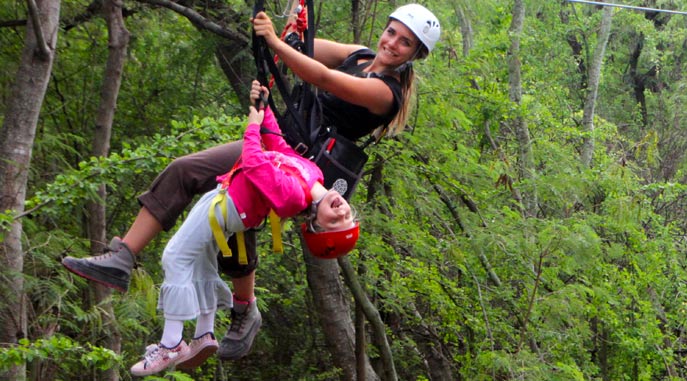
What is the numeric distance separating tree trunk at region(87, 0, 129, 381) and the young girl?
277cm

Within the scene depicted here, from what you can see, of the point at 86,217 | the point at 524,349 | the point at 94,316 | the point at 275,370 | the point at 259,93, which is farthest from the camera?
the point at 275,370

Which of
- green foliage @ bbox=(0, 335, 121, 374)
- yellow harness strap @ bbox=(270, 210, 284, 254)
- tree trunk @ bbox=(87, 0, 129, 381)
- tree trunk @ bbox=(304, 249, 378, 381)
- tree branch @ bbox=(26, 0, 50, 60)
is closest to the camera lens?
yellow harness strap @ bbox=(270, 210, 284, 254)

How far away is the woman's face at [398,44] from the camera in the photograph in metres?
3.81

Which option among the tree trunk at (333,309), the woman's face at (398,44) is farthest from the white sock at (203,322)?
the tree trunk at (333,309)

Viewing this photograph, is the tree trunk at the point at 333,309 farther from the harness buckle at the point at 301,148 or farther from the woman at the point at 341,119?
the harness buckle at the point at 301,148

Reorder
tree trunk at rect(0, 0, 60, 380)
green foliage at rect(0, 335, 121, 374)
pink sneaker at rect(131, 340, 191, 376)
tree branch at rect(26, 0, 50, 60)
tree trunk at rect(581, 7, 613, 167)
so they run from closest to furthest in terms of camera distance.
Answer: pink sneaker at rect(131, 340, 191, 376), green foliage at rect(0, 335, 121, 374), tree branch at rect(26, 0, 50, 60), tree trunk at rect(0, 0, 60, 380), tree trunk at rect(581, 7, 613, 167)

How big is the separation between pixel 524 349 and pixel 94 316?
15.8 feet

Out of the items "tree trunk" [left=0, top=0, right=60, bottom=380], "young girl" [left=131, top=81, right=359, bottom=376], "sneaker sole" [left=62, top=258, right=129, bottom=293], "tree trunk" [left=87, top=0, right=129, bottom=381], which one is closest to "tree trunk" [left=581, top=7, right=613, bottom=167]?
"tree trunk" [left=87, top=0, right=129, bottom=381]

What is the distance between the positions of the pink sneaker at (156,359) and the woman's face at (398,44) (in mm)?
1388

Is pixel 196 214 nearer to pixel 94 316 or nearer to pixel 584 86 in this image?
pixel 94 316

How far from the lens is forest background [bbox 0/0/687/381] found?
250 inches

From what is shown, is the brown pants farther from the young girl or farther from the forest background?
the forest background

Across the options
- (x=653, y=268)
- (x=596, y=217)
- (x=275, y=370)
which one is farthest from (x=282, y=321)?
(x=653, y=268)

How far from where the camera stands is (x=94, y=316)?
6.64 meters
